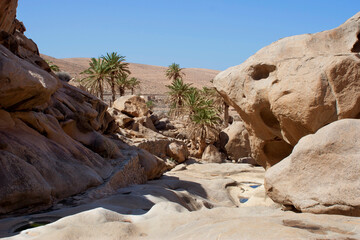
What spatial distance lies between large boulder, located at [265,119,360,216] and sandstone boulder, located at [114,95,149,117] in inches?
946

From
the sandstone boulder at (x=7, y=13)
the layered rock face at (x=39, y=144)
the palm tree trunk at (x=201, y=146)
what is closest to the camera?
the layered rock face at (x=39, y=144)

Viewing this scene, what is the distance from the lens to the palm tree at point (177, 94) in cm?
3712

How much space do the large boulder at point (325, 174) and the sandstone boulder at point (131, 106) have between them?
946 inches

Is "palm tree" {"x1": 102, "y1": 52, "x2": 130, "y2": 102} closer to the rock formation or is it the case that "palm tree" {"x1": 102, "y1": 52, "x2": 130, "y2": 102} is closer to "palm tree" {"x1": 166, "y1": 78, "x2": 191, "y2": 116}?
"palm tree" {"x1": 166, "y1": 78, "x2": 191, "y2": 116}

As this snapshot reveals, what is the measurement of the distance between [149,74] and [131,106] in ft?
284

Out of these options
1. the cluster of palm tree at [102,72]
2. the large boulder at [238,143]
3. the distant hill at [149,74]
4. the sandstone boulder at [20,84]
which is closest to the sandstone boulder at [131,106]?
the cluster of palm tree at [102,72]

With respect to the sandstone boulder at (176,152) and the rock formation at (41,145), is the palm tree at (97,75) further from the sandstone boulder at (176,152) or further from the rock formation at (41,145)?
the rock formation at (41,145)

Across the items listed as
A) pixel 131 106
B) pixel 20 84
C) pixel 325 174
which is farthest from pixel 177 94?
pixel 325 174

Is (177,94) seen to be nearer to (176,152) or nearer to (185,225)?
(176,152)

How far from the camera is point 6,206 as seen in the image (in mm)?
6762

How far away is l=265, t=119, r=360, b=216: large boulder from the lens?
5945mm

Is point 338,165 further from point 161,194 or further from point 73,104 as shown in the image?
point 73,104

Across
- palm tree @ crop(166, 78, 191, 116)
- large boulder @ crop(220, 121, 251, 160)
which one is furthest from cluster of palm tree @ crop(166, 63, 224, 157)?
large boulder @ crop(220, 121, 251, 160)

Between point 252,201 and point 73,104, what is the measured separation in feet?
24.5
